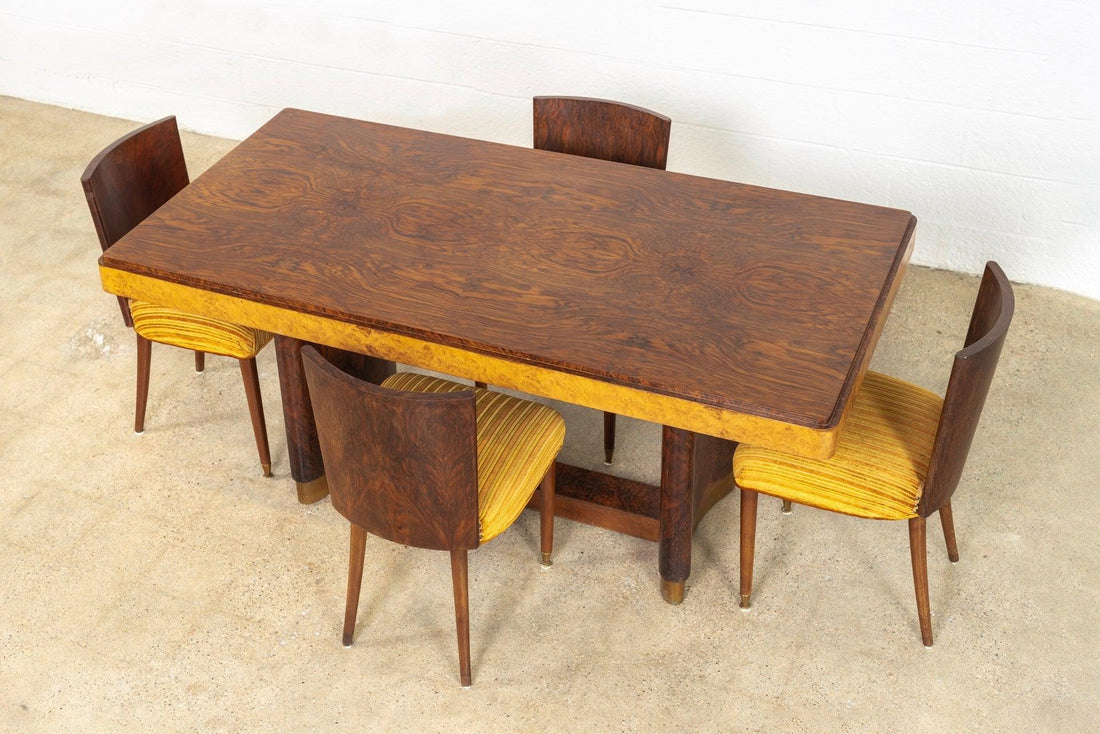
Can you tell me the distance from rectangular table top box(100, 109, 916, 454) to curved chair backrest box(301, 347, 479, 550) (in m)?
0.22

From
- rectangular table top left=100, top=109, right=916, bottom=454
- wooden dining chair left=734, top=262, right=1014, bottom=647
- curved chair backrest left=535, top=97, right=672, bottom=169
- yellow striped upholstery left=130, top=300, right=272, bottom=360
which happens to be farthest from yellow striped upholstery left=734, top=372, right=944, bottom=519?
yellow striped upholstery left=130, top=300, right=272, bottom=360

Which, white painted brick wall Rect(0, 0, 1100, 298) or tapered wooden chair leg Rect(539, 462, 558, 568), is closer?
tapered wooden chair leg Rect(539, 462, 558, 568)

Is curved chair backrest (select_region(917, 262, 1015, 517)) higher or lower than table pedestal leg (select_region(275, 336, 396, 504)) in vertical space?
higher

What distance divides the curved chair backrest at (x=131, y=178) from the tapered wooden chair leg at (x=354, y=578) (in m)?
1.04

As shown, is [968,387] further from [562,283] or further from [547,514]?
[547,514]

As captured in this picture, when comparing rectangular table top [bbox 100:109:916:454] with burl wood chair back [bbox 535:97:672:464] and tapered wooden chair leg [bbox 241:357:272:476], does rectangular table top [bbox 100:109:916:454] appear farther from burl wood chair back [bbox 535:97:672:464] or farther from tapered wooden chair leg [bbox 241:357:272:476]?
tapered wooden chair leg [bbox 241:357:272:476]

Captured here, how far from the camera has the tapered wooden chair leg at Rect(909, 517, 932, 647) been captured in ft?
8.37

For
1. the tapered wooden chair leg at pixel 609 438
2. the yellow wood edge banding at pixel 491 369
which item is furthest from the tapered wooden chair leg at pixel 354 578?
the tapered wooden chair leg at pixel 609 438

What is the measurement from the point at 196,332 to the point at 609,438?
1136 mm

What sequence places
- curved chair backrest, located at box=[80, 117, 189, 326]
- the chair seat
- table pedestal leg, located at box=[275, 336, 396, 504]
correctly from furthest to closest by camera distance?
curved chair backrest, located at box=[80, 117, 189, 326], table pedestal leg, located at box=[275, 336, 396, 504], the chair seat

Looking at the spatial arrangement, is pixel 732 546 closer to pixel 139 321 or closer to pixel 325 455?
pixel 325 455

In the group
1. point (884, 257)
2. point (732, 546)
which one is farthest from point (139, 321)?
point (884, 257)

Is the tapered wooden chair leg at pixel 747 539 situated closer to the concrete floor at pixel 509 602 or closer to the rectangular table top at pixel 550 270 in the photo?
the concrete floor at pixel 509 602

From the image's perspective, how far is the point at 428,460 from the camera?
2205mm
